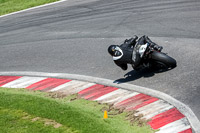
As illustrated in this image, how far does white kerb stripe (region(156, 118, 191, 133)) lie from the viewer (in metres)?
8.13

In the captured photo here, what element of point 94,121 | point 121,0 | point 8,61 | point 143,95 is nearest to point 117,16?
point 121,0

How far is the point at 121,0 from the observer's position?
864 inches

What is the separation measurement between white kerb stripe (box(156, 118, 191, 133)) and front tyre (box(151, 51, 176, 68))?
2.93 metres

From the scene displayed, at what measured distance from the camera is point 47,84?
12156 millimetres

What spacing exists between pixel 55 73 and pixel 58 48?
9.33 feet

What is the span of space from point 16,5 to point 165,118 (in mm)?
19620

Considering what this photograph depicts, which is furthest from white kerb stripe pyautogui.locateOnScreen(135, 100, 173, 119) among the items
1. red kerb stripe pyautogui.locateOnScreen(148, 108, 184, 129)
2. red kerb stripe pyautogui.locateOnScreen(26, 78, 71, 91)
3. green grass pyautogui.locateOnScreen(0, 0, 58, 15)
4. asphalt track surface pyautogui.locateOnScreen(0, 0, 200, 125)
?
green grass pyautogui.locateOnScreen(0, 0, 58, 15)

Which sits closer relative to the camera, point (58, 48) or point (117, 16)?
point (58, 48)

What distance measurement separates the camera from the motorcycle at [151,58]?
10.9m

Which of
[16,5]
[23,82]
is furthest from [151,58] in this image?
[16,5]

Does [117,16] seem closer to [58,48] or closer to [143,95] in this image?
[58,48]

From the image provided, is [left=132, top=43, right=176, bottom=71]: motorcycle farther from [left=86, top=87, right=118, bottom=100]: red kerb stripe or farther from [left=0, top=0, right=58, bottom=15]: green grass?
[left=0, top=0, right=58, bottom=15]: green grass

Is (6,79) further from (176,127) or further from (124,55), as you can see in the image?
(176,127)

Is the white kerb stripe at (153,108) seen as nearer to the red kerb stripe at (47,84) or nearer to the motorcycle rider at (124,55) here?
the motorcycle rider at (124,55)
